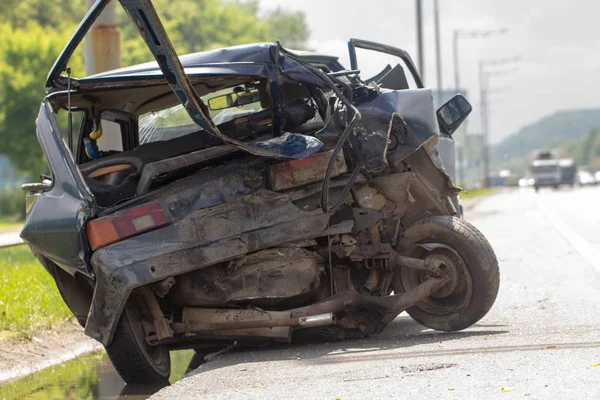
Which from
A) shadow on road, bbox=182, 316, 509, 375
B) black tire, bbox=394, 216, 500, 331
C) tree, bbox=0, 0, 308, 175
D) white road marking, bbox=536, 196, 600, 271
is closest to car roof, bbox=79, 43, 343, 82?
black tire, bbox=394, 216, 500, 331

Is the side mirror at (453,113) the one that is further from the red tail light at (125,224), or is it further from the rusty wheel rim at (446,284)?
the red tail light at (125,224)

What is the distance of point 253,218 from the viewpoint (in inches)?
262

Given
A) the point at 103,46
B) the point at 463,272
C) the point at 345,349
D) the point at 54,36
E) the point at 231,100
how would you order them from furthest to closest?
1. the point at 54,36
2. the point at 103,46
3. the point at 231,100
4. the point at 463,272
5. the point at 345,349

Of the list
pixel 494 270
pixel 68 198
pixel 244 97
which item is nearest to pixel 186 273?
pixel 68 198

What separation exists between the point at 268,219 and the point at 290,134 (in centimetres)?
56

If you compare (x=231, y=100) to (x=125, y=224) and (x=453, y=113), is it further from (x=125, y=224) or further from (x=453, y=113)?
(x=453, y=113)

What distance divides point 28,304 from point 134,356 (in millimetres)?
3152

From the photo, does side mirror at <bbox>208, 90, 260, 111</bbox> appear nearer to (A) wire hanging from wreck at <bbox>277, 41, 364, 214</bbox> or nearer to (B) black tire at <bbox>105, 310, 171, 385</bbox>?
(A) wire hanging from wreck at <bbox>277, 41, 364, 214</bbox>

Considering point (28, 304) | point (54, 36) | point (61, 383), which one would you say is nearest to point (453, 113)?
point (61, 383)

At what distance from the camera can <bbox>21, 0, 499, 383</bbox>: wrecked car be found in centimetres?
641

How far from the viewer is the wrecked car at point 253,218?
6410mm

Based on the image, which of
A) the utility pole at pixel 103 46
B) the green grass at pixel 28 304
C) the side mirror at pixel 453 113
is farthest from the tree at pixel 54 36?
the side mirror at pixel 453 113

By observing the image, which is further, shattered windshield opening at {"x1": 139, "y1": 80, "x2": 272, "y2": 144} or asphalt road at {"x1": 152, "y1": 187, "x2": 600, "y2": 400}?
shattered windshield opening at {"x1": 139, "y1": 80, "x2": 272, "y2": 144}

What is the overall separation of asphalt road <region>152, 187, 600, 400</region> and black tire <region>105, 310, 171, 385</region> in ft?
1.27
